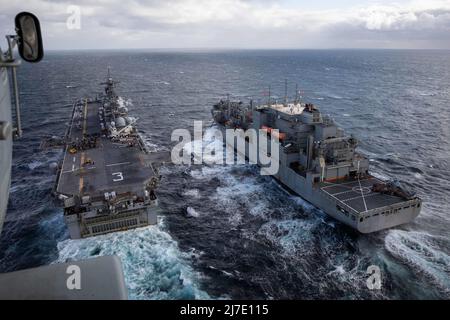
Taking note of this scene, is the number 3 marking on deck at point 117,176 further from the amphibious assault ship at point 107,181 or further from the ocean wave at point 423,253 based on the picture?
the ocean wave at point 423,253

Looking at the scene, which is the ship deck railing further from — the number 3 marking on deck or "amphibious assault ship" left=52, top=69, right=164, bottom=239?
the number 3 marking on deck

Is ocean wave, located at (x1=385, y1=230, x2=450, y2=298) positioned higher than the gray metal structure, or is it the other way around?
the gray metal structure

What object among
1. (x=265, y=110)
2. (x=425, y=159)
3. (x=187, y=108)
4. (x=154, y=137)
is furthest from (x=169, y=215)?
(x=187, y=108)

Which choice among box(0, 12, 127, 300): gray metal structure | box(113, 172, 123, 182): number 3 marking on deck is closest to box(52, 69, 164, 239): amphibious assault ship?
box(113, 172, 123, 182): number 3 marking on deck

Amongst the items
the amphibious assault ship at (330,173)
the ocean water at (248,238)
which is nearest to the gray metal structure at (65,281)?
the ocean water at (248,238)

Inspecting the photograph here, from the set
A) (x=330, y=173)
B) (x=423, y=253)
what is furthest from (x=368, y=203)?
(x=423, y=253)
